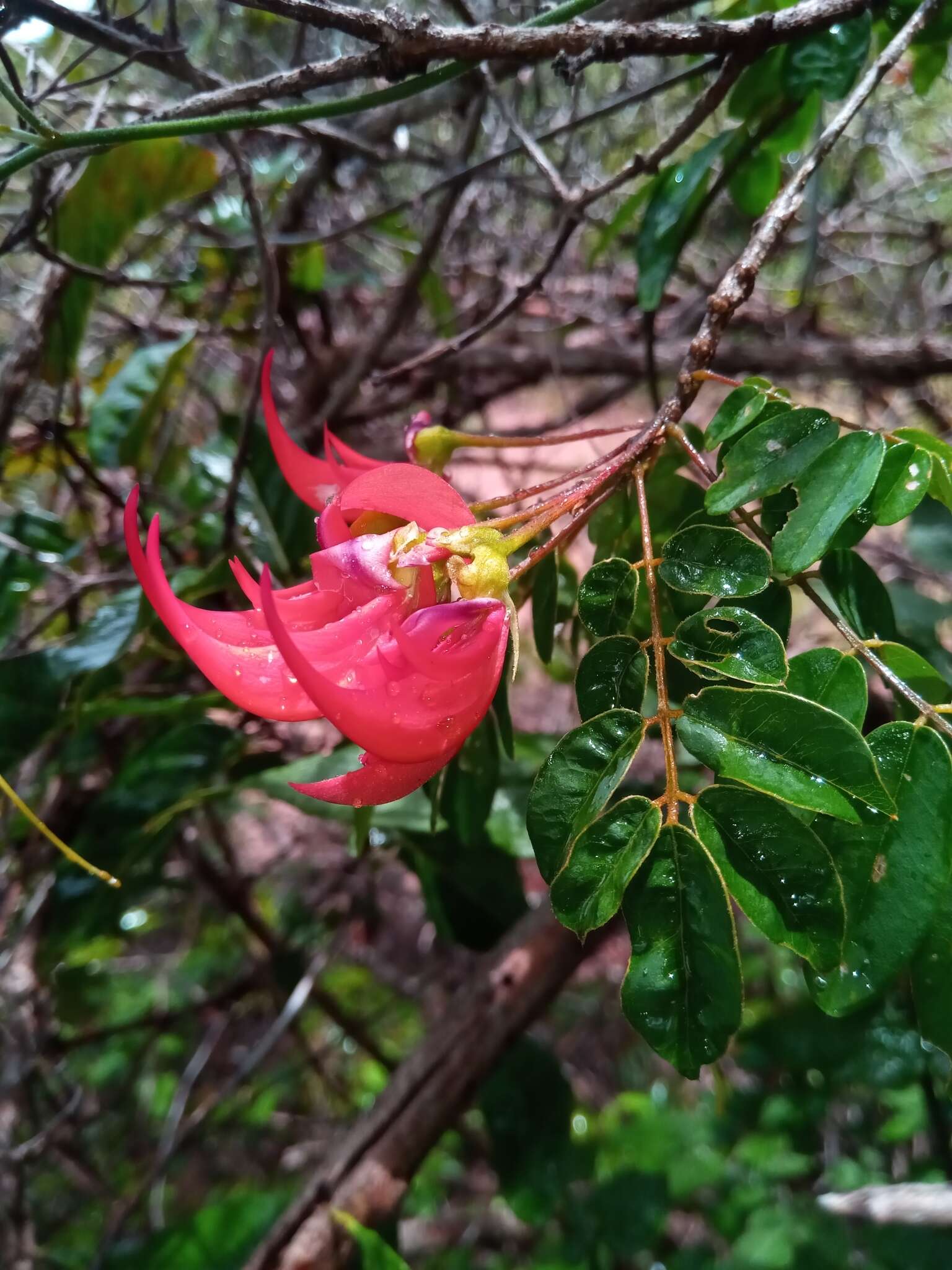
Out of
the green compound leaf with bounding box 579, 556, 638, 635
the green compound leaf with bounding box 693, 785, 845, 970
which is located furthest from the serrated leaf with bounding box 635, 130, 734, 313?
the green compound leaf with bounding box 693, 785, 845, 970

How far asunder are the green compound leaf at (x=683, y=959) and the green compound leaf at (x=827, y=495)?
0.49 ft

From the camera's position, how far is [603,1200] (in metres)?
0.91

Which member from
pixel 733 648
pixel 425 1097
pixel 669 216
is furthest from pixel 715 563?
pixel 425 1097

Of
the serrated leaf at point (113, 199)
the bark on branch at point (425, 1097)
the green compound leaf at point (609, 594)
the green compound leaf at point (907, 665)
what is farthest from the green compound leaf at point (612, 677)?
the serrated leaf at point (113, 199)

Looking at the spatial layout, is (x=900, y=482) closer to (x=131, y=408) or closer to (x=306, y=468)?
(x=306, y=468)

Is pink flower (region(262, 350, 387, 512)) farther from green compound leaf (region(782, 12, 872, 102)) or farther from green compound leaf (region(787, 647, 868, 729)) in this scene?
green compound leaf (region(782, 12, 872, 102))

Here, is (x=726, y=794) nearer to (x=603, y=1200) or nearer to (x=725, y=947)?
(x=725, y=947)

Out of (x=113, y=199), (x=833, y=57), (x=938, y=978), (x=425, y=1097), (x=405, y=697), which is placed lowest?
(x=425, y=1097)

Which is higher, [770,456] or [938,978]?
[770,456]

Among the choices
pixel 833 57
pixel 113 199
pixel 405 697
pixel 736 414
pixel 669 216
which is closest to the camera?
pixel 405 697

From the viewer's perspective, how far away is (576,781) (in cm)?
36

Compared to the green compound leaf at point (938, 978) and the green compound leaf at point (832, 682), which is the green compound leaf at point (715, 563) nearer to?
the green compound leaf at point (832, 682)

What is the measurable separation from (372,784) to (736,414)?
0.29 metres

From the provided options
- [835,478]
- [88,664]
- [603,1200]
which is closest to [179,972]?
[603,1200]
